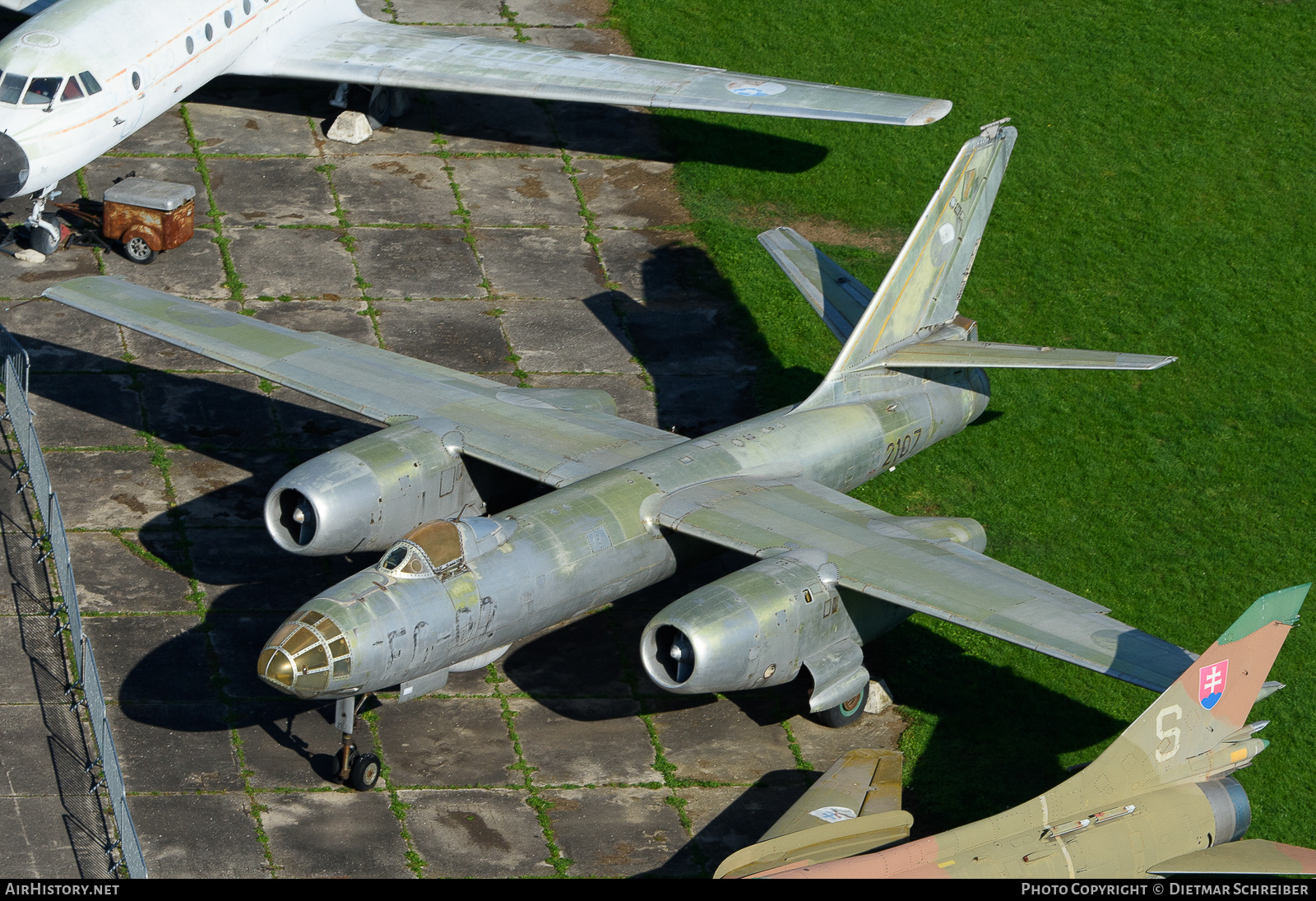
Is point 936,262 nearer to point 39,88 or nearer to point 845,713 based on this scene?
point 845,713

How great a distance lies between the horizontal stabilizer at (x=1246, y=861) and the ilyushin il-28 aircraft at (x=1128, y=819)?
0.7 inches

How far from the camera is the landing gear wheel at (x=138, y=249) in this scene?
28.2 m

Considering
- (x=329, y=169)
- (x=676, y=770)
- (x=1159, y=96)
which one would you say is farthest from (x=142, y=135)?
(x=1159, y=96)

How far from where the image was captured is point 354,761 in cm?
1886

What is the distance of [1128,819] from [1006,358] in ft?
23.4

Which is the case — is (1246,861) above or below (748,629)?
below

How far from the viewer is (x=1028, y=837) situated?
16531 millimetres

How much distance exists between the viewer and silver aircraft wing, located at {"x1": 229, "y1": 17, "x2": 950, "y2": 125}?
98.0 feet

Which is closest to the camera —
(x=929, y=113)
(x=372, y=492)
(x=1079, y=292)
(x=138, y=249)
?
(x=372, y=492)

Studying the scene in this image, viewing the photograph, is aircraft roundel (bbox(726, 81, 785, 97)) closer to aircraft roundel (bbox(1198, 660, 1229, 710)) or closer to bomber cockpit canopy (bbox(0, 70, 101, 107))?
bomber cockpit canopy (bbox(0, 70, 101, 107))

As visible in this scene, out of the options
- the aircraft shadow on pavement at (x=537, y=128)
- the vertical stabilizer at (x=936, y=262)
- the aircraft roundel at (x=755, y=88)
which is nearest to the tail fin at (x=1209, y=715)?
the vertical stabilizer at (x=936, y=262)

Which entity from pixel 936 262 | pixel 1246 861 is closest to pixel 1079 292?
pixel 936 262

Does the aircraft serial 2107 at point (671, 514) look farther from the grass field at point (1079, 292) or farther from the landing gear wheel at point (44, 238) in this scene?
the landing gear wheel at point (44, 238)

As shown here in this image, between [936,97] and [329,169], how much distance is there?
13310mm
